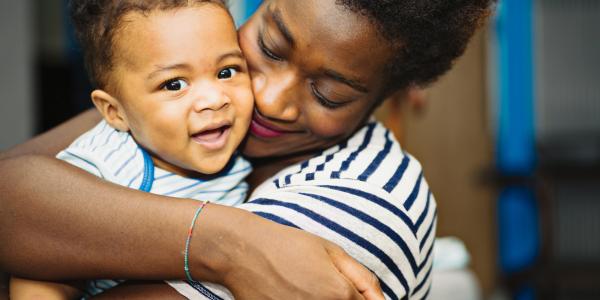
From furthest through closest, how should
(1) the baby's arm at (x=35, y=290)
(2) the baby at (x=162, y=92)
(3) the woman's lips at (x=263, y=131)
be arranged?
(3) the woman's lips at (x=263, y=131)
(2) the baby at (x=162, y=92)
(1) the baby's arm at (x=35, y=290)

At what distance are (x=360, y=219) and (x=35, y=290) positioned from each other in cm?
55

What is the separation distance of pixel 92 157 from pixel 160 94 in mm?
168

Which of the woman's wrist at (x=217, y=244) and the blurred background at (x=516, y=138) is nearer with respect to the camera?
the woman's wrist at (x=217, y=244)

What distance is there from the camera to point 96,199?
1044 mm

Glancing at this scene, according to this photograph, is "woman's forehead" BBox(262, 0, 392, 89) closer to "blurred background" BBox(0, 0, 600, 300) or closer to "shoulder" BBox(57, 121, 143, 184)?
"shoulder" BBox(57, 121, 143, 184)

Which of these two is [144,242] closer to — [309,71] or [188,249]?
[188,249]

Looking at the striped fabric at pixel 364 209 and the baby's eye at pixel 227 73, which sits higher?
the baby's eye at pixel 227 73

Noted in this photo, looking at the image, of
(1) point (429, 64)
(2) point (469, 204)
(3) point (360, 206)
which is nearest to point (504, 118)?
(2) point (469, 204)

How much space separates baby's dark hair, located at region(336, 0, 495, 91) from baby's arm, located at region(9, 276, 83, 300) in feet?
2.29

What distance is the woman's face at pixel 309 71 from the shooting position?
3.90 feet

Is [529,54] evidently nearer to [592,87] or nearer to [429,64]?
[592,87]

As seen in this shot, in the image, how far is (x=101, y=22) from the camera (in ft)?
4.01

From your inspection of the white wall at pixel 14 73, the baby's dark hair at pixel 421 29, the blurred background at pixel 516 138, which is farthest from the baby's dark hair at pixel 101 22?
the white wall at pixel 14 73

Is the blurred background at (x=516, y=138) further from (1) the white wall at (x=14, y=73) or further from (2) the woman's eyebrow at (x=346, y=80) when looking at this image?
(2) the woman's eyebrow at (x=346, y=80)
